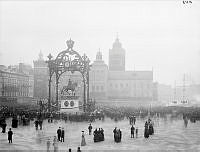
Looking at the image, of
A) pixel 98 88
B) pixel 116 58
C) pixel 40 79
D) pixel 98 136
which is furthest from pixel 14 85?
pixel 98 136

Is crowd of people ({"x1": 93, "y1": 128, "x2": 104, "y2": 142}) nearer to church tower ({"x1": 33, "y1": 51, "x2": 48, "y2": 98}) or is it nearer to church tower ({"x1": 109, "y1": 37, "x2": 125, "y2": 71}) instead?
church tower ({"x1": 33, "y1": 51, "x2": 48, "y2": 98})

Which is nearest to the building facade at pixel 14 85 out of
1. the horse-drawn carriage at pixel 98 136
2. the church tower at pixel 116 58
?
the church tower at pixel 116 58

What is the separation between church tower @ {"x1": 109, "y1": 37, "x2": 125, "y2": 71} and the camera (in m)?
127

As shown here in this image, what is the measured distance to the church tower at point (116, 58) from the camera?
12719 centimetres

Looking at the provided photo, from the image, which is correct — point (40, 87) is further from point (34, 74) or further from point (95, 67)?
point (95, 67)

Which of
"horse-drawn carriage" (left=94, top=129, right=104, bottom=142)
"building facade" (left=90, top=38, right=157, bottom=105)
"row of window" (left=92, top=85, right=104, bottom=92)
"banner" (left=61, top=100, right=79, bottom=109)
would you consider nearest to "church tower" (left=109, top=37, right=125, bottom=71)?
"building facade" (left=90, top=38, right=157, bottom=105)

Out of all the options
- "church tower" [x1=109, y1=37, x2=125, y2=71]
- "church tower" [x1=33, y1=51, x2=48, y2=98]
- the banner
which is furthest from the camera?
"church tower" [x1=109, y1=37, x2=125, y2=71]

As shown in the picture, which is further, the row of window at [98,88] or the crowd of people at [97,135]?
the row of window at [98,88]

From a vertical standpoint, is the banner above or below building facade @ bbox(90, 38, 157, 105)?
below

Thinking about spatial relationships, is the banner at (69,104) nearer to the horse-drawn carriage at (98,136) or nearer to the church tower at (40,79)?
the horse-drawn carriage at (98,136)

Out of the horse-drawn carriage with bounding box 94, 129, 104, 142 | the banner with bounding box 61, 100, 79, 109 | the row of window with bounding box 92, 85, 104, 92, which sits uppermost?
the row of window with bounding box 92, 85, 104, 92

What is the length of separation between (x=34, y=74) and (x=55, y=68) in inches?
2887

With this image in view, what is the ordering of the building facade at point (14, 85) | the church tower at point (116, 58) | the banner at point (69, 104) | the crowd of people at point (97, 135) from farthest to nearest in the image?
1. the church tower at point (116, 58)
2. the building facade at point (14, 85)
3. the banner at point (69, 104)
4. the crowd of people at point (97, 135)

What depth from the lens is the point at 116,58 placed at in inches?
5049
